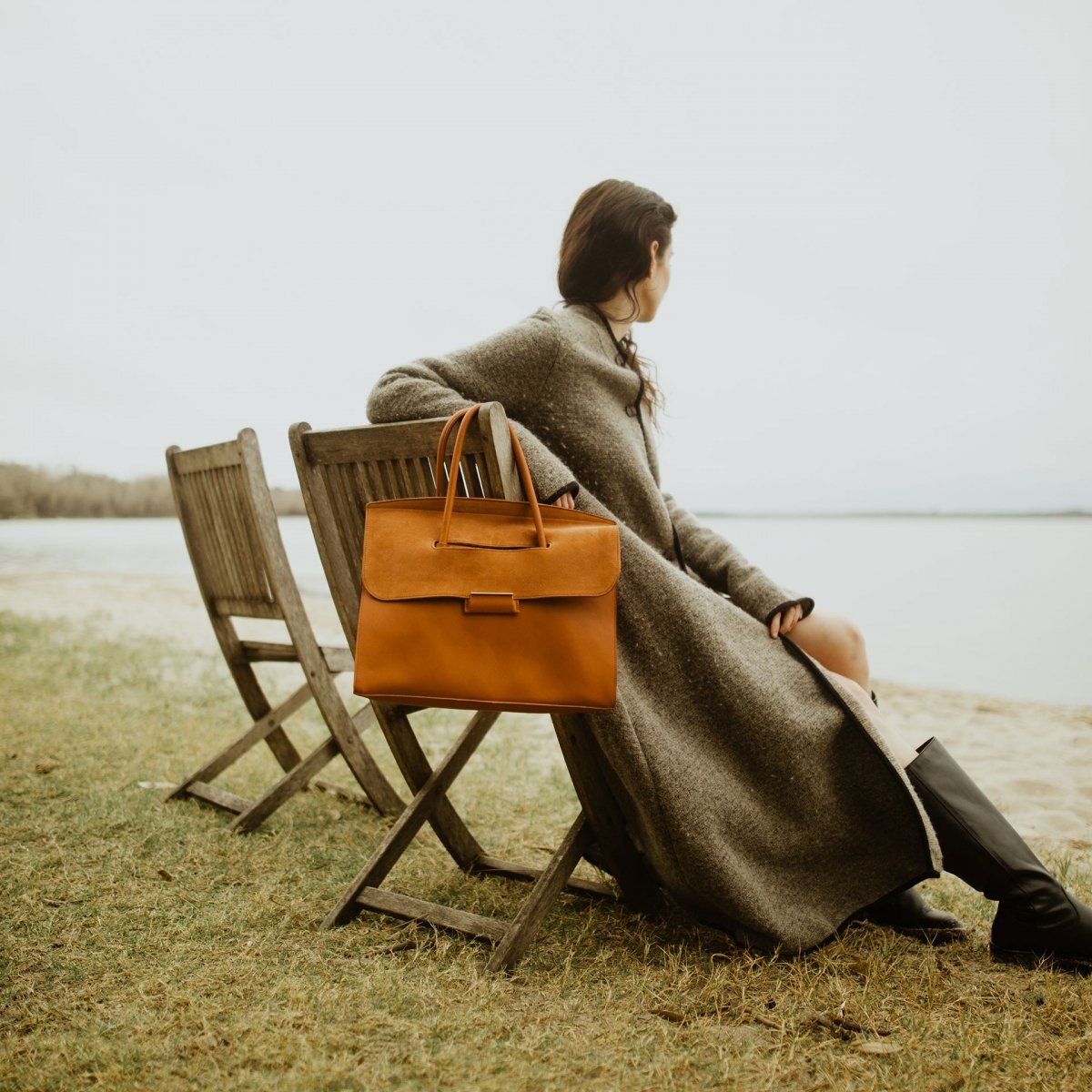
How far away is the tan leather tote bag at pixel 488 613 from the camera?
1.54 m

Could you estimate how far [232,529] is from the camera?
112 inches

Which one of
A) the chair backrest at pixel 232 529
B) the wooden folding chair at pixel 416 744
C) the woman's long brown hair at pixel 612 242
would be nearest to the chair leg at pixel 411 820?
the wooden folding chair at pixel 416 744

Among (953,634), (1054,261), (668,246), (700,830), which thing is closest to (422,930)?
(700,830)

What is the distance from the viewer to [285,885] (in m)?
2.24

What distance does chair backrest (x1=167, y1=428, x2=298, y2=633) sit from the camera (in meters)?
2.64

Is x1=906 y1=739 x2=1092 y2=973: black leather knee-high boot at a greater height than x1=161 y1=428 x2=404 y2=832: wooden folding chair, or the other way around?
x1=161 y1=428 x2=404 y2=832: wooden folding chair

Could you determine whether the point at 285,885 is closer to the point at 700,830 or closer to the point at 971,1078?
the point at 700,830

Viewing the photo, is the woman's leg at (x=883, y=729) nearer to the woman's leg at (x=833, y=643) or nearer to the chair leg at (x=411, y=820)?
the woman's leg at (x=833, y=643)

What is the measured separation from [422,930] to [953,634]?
8497mm

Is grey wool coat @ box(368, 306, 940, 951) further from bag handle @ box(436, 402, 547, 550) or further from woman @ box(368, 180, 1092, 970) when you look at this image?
bag handle @ box(436, 402, 547, 550)

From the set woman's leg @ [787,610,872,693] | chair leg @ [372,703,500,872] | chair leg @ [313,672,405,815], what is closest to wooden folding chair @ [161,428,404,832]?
chair leg @ [313,672,405,815]

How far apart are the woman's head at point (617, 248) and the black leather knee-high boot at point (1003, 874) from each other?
4.47ft

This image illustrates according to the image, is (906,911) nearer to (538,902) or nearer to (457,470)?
(538,902)

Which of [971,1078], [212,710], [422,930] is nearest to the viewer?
[971,1078]
